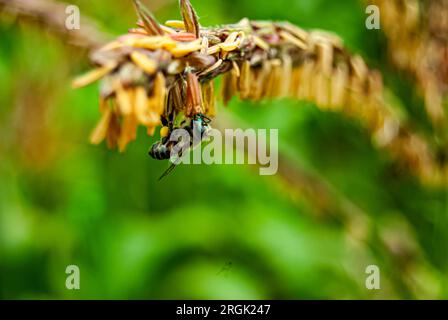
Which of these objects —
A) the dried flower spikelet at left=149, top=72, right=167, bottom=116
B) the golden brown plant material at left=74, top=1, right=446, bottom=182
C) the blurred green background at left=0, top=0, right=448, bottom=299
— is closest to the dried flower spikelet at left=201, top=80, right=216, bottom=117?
the golden brown plant material at left=74, top=1, right=446, bottom=182

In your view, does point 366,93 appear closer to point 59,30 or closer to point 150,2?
point 59,30

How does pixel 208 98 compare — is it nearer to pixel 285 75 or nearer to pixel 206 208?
pixel 285 75

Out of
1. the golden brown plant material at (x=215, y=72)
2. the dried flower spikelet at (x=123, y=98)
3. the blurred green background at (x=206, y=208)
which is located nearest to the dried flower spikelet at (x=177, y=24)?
the golden brown plant material at (x=215, y=72)

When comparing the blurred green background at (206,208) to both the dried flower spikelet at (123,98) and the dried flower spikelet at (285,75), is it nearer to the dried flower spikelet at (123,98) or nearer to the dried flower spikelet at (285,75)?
the dried flower spikelet at (285,75)

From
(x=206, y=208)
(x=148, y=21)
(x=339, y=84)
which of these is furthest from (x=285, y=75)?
(x=206, y=208)

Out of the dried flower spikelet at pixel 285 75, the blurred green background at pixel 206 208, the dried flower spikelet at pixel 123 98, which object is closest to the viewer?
the dried flower spikelet at pixel 123 98
